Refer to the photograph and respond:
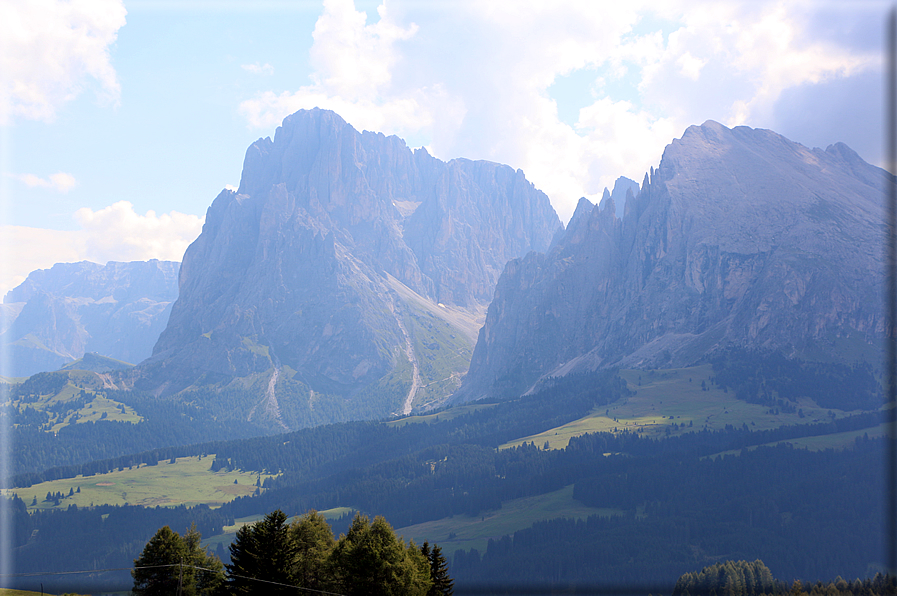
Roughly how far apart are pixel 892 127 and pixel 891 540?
2345 centimetres

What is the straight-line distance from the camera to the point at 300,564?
73.3 meters

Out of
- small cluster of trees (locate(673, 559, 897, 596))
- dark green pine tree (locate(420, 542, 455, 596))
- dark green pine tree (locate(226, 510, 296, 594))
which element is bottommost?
small cluster of trees (locate(673, 559, 897, 596))

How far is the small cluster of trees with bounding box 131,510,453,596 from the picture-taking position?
6625cm

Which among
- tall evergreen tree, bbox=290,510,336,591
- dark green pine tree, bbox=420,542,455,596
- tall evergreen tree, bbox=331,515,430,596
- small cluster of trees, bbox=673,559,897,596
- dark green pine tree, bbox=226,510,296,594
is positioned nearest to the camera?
dark green pine tree, bbox=226,510,296,594

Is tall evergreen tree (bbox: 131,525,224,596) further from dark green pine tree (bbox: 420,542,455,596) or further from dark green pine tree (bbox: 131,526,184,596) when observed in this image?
dark green pine tree (bbox: 420,542,455,596)

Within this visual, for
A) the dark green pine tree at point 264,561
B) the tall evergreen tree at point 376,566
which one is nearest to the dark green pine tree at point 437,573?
the tall evergreen tree at point 376,566

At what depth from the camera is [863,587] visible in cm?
15638

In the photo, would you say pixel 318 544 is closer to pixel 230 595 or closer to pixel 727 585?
pixel 230 595

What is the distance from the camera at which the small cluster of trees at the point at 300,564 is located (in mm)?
66250

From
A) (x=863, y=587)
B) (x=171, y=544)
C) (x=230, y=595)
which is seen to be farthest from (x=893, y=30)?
(x=863, y=587)

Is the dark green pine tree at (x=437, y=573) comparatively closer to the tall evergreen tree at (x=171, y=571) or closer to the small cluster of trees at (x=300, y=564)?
the small cluster of trees at (x=300, y=564)

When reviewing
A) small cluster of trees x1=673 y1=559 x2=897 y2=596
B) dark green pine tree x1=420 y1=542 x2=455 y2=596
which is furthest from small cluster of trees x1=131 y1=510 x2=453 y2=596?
small cluster of trees x1=673 y1=559 x2=897 y2=596

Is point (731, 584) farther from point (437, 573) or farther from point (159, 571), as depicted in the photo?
point (159, 571)

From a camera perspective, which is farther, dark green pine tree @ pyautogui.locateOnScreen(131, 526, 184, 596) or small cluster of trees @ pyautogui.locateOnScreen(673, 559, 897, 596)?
small cluster of trees @ pyautogui.locateOnScreen(673, 559, 897, 596)
